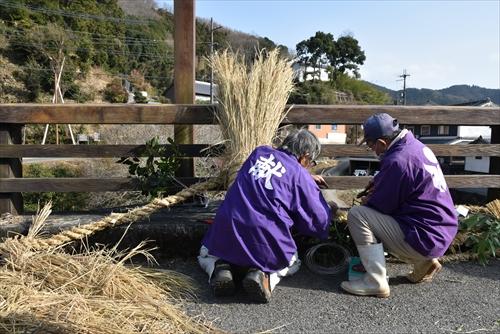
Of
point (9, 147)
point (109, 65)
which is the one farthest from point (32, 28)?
point (9, 147)

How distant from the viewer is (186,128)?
376 cm

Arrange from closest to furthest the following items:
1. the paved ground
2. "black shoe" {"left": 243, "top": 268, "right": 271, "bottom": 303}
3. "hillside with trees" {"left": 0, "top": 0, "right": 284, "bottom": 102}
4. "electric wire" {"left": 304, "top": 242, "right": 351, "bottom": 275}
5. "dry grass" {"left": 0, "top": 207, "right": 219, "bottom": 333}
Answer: "dry grass" {"left": 0, "top": 207, "right": 219, "bottom": 333}, the paved ground, "black shoe" {"left": 243, "top": 268, "right": 271, "bottom": 303}, "electric wire" {"left": 304, "top": 242, "right": 351, "bottom": 275}, "hillside with trees" {"left": 0, "top": 0, "right": 284, "bottom": 102}

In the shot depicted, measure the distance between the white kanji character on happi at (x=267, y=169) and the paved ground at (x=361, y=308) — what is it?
70cm

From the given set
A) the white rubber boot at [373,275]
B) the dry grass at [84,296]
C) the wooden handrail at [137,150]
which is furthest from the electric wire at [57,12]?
the white rubber boot at [373,275]

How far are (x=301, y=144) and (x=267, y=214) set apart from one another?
53 centimetres

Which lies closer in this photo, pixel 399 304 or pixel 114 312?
pixel 114 312

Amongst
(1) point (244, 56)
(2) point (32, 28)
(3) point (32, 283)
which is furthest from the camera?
(2) point (32, 28)

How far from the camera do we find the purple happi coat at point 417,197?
2.55 metres

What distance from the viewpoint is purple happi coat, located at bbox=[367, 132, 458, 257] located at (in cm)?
255

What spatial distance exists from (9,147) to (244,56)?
1.91 metres

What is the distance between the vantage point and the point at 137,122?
3.38 m

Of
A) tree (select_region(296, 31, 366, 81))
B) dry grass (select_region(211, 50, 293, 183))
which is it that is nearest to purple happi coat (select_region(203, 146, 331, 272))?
dry grass (select_region(211, 50, 293, 183))

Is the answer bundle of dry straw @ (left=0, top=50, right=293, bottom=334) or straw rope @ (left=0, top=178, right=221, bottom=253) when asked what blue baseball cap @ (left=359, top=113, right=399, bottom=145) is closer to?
bundle of dry straw @ (left=0, top=50, right=293, bottom=334)

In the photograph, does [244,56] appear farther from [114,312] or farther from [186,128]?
[114,312]
